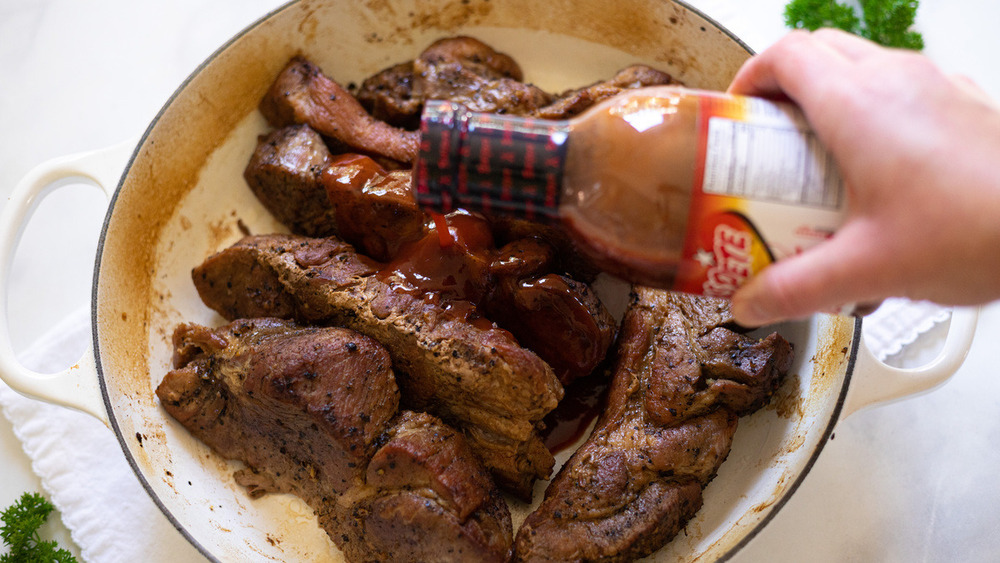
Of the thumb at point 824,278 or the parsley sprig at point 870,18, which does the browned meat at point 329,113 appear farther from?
the parsley sprig at point 870,18

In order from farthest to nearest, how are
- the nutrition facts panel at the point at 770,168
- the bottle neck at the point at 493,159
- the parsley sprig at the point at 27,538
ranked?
1. the parsley sprig at the point at 27,538
2. the bottle neck at the point at 493,159
3. the nutrition facts panel at the point at 770,168

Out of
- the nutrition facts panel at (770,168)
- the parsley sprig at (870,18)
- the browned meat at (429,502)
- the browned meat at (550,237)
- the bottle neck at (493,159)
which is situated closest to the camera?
the nutrition facts panel at (770,168)

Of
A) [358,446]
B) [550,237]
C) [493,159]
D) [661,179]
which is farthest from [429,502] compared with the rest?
[661,179]

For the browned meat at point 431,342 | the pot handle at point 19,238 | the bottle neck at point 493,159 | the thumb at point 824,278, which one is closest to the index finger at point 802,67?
the thumb at point 824,278

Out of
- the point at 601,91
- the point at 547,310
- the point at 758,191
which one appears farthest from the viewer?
the point at 601,91

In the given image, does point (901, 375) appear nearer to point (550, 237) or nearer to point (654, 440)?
point (654, 440)

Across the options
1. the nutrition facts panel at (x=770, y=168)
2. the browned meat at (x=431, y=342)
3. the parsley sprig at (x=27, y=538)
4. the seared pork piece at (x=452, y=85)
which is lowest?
the parsley sprig at (x=27, y=538)

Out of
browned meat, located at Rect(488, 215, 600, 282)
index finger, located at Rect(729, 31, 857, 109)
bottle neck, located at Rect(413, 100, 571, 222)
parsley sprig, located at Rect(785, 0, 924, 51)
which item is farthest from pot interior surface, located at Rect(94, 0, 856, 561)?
bottle neck, located at Rect(413, 100, 571, 222)
